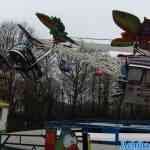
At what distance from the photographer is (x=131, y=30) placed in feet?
34.3

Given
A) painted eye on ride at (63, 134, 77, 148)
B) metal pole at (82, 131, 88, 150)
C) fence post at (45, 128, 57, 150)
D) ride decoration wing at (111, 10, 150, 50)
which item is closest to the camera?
metal pole at (82, 131, 88, 150)

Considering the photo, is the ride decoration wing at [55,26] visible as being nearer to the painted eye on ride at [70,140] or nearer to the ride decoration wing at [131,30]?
the ride decoration wing at [131,30]

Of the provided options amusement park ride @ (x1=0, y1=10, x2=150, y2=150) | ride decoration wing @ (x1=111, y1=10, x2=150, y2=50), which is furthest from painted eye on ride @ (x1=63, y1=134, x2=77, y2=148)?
ride decoration wing @ (x1=111, y1=10, x2=150, y2=50)

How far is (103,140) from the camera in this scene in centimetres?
987

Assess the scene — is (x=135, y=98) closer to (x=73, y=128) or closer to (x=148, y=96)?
(x=148, y=96)

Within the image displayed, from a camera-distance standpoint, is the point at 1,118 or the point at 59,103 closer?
the point at 1,118

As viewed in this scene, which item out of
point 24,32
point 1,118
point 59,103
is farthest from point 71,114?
point 24,32

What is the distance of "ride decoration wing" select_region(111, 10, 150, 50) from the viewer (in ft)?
33.7

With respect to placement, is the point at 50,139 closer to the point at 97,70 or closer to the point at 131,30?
the point at 97,70

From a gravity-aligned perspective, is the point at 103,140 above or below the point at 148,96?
below

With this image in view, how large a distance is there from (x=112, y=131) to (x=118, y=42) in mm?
1999

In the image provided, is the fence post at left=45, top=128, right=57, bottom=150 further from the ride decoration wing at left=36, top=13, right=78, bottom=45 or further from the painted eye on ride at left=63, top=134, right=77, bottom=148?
the ride decoration wing at left=36, top=13, right=78, bottom=45

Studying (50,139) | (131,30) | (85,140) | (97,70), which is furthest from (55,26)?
(85,140)

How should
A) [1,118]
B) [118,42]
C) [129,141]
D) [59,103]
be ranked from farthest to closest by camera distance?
[59,103], [1,118], [118,42], [129,141]
